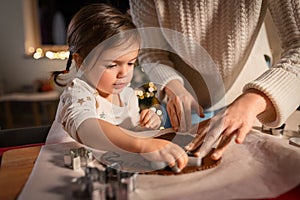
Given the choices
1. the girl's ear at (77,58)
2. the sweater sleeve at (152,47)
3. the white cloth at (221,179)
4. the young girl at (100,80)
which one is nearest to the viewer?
the white cloth at (221,179)

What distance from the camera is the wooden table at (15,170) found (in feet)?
1.36

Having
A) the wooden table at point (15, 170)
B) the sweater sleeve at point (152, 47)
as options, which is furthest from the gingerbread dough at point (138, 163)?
the sweater sleeve at point (152, 47)

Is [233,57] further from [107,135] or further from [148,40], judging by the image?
[107,135]

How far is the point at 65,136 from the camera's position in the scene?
635 millimetres

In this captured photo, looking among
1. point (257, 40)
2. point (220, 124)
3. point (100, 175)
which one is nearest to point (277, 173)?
point (220, 124)

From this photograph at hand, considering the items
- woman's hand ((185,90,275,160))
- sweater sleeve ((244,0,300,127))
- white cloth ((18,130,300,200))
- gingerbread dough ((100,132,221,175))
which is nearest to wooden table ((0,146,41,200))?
white cloth ((18,130,300,200))

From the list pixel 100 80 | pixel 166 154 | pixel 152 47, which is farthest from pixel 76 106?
pixel 152 47

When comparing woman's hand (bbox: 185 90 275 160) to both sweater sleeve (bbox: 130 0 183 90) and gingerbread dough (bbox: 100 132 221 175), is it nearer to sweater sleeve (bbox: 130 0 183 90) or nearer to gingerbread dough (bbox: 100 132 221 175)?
gingerbread dough (bbox: 100 132 221 175)

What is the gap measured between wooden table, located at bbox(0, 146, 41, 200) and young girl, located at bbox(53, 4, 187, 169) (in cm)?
8

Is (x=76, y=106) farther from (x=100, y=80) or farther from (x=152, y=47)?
(x=152, y=47)

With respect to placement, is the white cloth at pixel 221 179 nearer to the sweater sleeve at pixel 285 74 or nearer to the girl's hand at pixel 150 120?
the sweater sleeve at pixel 285 74

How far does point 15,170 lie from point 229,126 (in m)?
0.33

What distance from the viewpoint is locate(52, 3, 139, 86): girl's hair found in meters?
0.58

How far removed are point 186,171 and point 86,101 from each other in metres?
0.22
